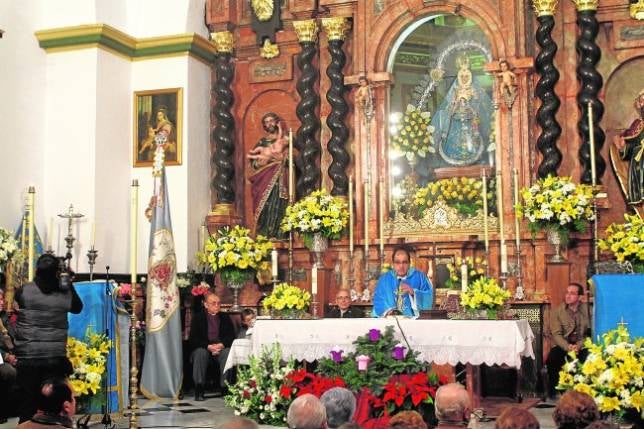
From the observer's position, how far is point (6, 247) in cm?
1160

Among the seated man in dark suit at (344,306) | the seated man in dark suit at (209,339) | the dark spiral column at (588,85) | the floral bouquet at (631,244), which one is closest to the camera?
the floral bouquet at (631,244)

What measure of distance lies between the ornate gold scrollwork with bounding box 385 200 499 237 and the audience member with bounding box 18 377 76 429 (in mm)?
8764

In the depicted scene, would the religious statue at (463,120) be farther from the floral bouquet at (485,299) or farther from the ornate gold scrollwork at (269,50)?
the floral bouquet at (485,299)

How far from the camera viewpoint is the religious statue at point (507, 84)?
13.6 m

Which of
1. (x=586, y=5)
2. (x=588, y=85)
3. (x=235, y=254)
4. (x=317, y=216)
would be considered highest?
(x=586, y=5)

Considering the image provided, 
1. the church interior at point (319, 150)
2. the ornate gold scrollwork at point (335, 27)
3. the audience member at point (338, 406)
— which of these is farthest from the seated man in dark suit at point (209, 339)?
the audience member at point (338, 406)

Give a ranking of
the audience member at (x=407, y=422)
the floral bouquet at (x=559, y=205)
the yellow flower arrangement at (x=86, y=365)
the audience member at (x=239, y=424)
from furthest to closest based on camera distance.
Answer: the floral bouquet at (x=559, y=205) < the yellow flower arrangement at (x=86, y=365) < the audience member at (x=407, y=422) < the audience member at (x=239, y=424)

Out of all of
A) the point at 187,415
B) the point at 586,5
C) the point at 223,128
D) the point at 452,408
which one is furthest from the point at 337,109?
the point at 452,408

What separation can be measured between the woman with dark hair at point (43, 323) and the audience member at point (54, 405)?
2.71 m

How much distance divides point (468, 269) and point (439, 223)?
838mm

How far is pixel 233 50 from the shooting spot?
15.6m

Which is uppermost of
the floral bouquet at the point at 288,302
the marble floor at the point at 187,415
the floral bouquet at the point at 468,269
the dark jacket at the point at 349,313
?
the floral bouquet at the point at 468,269

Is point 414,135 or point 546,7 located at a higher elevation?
point 546,7

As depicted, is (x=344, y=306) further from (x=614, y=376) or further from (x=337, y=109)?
(x=614, y=376)
